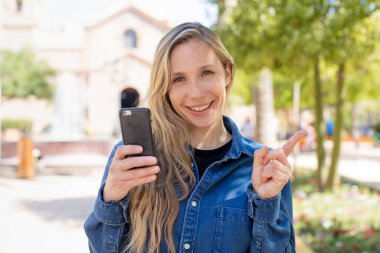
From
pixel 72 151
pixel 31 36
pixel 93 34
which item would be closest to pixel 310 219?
pixel 72 151

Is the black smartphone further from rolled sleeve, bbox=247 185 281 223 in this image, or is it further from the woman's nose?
rolled sleeve, bbox=247 185 281 223

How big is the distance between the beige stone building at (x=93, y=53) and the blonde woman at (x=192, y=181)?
1355 inches

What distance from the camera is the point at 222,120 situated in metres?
2.25

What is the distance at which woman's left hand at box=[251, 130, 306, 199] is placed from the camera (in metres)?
1.78

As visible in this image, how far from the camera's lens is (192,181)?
78.0 inches

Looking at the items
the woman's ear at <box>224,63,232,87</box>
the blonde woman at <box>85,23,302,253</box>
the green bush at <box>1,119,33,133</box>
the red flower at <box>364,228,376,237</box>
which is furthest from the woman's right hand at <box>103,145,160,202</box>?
the green bush at <box>1,119,33,133</box>

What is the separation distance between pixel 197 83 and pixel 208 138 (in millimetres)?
271

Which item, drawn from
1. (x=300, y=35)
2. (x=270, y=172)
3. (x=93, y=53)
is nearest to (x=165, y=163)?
(x=270, y=172)

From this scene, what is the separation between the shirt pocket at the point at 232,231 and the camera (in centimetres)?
188

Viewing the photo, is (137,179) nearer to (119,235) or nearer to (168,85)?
(119,235)

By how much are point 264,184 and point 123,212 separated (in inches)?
21.4

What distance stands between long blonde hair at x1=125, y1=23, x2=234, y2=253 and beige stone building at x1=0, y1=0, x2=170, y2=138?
113 ft

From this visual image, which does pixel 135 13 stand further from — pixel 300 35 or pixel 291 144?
pixel 291 144

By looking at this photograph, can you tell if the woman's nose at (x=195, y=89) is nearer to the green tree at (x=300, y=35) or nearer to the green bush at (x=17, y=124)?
the green tree at (x=300, y=35)
